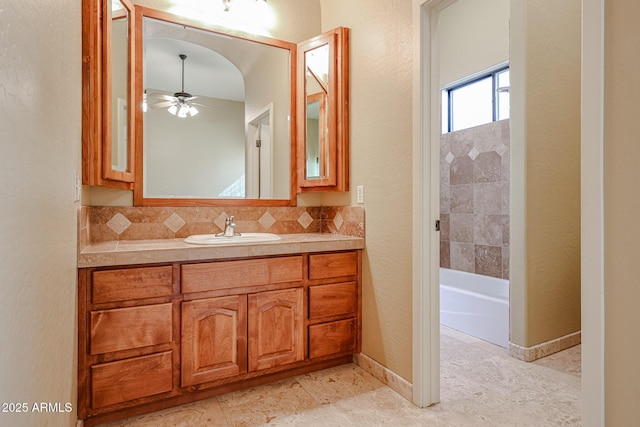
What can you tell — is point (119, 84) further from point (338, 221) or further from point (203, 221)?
point (338, 221)

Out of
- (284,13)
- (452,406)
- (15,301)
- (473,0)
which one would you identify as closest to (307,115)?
(284,13)

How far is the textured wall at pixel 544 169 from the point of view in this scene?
2.44 metres

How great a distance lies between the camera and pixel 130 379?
5.63 ft

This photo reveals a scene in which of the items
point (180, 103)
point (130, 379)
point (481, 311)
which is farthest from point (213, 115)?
point (481, 311)

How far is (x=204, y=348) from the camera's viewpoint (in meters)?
1.88

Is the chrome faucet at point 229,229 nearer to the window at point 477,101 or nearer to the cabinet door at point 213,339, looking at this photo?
the cabinet door at point 213,339

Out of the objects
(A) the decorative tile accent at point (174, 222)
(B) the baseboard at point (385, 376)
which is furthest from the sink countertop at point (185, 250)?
(B) the baseboard at point (385, 376)

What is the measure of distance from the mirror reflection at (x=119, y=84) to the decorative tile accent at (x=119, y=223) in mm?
290

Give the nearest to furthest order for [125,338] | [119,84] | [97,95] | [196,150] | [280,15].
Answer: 1. [125,338]
2. [97,95]
3. [119,84]
4. [196,150]
5. [280,15]

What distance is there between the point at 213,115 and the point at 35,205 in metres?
1.77

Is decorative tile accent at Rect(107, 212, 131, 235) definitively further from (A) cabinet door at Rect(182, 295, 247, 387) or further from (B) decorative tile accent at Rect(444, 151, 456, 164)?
(B) decorative tile accent at Rect(444, 151, 456, 164)

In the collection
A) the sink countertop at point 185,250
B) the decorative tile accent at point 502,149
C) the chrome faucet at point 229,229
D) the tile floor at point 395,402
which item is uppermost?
the decorative tile accent at point 502,149

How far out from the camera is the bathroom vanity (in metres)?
1.65

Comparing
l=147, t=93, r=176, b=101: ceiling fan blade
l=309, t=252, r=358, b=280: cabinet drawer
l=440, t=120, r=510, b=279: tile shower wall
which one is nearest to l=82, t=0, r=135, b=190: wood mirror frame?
l=147, t=93, r=176, b=101: ceiling fan blade
